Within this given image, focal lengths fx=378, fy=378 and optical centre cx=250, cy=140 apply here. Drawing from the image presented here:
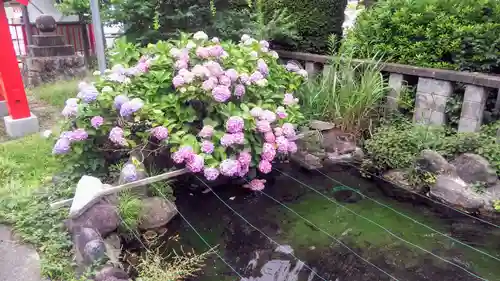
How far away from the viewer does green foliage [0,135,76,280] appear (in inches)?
110

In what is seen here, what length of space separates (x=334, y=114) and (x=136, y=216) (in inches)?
117

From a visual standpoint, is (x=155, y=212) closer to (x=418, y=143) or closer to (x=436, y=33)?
(x=418, y=143)

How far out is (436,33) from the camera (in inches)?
179

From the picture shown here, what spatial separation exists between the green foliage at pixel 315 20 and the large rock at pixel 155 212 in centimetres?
372

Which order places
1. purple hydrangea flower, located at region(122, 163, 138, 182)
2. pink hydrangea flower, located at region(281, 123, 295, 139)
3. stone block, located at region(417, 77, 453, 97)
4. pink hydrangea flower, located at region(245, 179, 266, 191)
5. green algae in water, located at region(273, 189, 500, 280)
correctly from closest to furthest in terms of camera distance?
green algae in water, located at region(273, 189, 500, 280)
purple hydrangea flower, located at region(122, 163, 138, 182)
pink hydrangea flower, located at region(281, 123, 295, 139)
pink hydrangea flower, located at region(245, 179, 266, 191)
stone block, located at region(417, 77, 453, 97)

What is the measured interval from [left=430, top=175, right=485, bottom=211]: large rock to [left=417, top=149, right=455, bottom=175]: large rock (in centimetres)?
7

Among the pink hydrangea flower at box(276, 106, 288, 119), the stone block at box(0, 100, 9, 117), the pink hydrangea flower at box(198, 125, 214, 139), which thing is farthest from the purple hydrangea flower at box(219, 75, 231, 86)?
the stone block at box(0, 100, 9, 117)

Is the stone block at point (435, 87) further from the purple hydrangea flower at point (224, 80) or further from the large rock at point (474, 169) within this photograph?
the purple hydrangea flower at point (224, 80)

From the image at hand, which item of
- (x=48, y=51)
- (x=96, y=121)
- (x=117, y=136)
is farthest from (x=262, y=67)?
(x=48, y=51)

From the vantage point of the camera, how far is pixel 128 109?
3504mm

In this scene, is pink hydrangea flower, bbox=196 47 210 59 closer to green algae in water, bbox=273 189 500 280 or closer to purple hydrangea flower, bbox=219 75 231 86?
purple hydrangea flower, bbox=219 75 231 86

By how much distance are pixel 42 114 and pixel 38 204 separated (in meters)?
3.79

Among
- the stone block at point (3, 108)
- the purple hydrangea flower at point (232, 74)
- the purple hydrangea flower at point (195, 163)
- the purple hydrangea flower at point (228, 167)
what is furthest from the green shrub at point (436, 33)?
the stone block at point (3, 108)

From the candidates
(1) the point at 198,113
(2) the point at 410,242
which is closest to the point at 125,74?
(1) the point at 198,113
